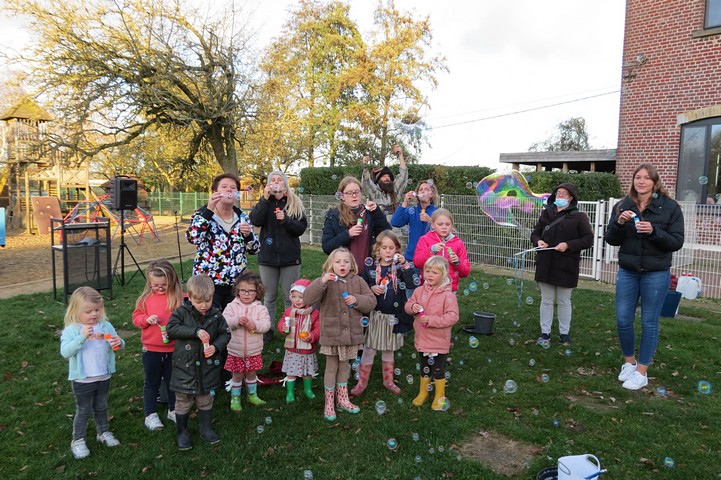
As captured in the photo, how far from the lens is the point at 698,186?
1148 cm

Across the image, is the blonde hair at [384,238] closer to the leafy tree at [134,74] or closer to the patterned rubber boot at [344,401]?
the patterned rubber boot at [344,401]

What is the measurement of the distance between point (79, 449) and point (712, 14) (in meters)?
14.0

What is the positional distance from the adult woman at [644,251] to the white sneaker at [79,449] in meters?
4.38

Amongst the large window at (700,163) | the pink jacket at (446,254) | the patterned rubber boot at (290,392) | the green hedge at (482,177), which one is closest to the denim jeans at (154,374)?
the patterned rubber boot at (290,392)

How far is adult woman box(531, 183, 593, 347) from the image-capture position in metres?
5.28

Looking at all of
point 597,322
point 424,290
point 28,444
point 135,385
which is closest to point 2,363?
point 135,385

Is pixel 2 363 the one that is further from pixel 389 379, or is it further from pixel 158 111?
pixel 158 111

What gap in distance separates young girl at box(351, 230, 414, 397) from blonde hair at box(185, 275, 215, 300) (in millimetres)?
1363

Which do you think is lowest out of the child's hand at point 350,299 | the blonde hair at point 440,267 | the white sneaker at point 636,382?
the white sneaker at point 636,382

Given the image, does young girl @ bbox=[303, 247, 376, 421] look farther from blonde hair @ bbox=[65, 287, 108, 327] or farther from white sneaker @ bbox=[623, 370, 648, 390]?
white sneaker @ bbox=[623, 370, 648, 390]

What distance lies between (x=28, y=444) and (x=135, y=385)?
1.06 meters

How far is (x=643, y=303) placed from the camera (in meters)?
4.36

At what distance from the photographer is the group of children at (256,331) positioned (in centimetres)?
329

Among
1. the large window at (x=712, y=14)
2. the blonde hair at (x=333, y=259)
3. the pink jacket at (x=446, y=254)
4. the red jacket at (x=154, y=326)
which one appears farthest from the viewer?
the large window at (x=712, y=14)
